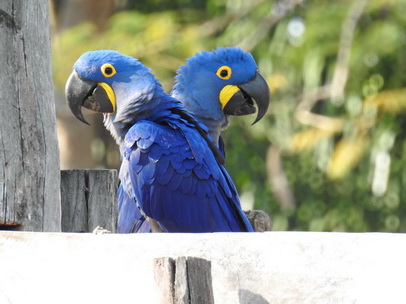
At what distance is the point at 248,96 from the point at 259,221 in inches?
34.4

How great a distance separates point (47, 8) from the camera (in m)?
2.34

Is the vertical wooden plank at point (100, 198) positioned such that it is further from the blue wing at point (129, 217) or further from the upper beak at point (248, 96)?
the upper beak at point (248, 96)

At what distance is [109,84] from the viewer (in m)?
3.25

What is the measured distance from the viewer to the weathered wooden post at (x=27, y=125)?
6.81 ft

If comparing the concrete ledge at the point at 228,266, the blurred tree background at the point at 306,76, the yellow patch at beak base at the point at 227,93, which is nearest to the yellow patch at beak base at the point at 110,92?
the yellow patch at beak base at the point at 227,93

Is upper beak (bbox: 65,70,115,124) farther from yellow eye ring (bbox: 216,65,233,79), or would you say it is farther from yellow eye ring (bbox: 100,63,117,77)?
yellow eye ring (bbox: 216,65,233,79)

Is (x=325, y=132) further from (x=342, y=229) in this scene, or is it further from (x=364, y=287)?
(x=364, y=287)

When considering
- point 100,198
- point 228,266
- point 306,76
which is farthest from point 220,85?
point 306,76

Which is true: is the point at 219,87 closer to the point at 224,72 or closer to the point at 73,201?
the point at 224,72

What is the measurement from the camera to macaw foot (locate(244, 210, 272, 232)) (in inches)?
120

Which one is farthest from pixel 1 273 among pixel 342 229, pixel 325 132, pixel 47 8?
pixel 342 229

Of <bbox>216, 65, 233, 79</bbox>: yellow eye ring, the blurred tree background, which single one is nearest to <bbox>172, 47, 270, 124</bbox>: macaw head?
<bbox>216, 65, 233, 79</bbox>: yellow eye ring

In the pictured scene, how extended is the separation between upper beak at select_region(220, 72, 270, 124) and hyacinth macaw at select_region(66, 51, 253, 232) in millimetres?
539

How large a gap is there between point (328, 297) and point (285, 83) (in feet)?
19.7
